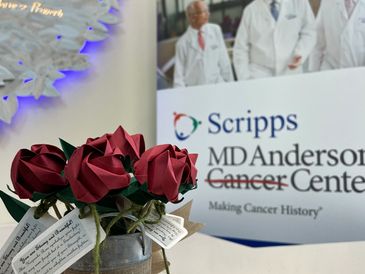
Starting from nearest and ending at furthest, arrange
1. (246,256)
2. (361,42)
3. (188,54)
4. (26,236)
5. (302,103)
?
(26,236), (246,256), (361,42), (302,103), (188,54)

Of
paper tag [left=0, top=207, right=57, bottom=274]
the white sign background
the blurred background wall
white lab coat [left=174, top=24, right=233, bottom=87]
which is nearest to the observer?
paper tag [left=0, top=207, right=57, bottom=274]

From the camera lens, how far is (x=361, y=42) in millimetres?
1563

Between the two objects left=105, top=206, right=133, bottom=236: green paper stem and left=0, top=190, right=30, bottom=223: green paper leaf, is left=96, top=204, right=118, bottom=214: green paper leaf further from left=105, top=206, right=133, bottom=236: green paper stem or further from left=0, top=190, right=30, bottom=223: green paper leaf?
left=0, top=190, right=30, bottom=223: green paper leaf

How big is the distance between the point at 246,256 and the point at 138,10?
146cm

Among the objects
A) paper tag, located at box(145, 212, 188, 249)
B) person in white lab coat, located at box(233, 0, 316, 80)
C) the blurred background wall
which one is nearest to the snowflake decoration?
the blurred background wall

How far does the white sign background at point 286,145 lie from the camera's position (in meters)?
1.56

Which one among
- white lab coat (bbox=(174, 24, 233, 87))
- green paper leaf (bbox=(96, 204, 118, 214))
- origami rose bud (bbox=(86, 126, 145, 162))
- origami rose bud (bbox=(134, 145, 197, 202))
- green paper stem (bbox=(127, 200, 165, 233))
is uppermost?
white lab coat (bbox=(174, 24, 233, 87))

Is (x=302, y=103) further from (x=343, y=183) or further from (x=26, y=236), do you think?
(x=26, y=236)

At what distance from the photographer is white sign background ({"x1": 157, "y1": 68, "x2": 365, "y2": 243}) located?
1.56 m

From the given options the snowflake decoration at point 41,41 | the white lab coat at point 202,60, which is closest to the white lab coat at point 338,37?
the white lab coat at point 202,60

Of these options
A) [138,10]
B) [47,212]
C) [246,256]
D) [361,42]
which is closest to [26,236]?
[47,212]

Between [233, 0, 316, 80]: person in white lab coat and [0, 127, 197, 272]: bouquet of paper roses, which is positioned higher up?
[233, 0, 316, 80]: person in white lab coat

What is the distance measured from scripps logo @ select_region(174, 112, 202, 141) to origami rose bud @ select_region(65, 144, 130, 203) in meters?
1.48

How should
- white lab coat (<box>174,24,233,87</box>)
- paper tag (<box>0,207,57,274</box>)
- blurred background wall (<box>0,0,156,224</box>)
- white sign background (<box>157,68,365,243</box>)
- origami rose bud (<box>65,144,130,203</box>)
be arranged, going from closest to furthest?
1. origami rose bud (<box>65,144,130,203</box>)
2. paper tag (<box>0,207,57,274</box>)
3. white sign background (<box>157,68,365,243</box>)
4. blurred background wall (<box>0,0,156,224</box>)
5. white lab coat (<box>174,24,233,87</box>)
